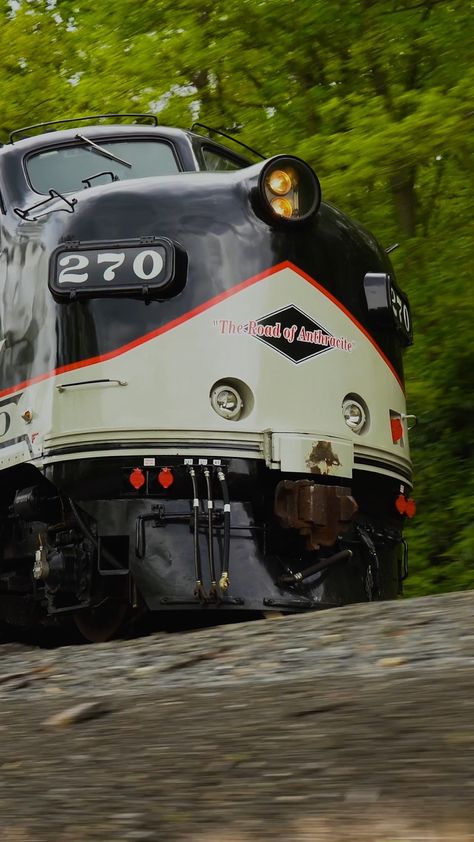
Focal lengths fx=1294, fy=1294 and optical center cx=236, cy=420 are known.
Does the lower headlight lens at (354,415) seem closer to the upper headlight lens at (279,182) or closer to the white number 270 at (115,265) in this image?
the upper headlight lens at (279,182)

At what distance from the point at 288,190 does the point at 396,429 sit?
171 cm

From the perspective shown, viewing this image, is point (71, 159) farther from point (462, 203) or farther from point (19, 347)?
point (462, 203)

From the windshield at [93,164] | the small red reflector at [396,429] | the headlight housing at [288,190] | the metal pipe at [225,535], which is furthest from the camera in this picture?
the windshield at [93,164]

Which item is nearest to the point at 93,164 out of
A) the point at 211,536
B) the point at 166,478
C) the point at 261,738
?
the point at 166,478

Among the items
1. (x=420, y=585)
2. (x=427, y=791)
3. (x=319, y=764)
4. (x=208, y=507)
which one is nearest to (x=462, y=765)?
(x=427, y=791)

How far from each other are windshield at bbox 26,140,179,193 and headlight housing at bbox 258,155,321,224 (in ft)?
3.94

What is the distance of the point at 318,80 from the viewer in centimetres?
1355

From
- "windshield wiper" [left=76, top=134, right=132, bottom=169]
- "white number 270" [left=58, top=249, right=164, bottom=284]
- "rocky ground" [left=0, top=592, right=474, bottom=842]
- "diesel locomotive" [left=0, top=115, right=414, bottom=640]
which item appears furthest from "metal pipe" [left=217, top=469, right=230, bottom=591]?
"windshield wiper" [left=76, top=134, right=132, bottom=169]

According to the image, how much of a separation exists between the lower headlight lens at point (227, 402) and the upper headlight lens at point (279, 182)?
1.25 meters

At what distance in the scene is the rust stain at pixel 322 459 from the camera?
7473 millimetres

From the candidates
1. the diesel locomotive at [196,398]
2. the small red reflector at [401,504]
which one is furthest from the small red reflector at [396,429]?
the small red reflector at [401,504]

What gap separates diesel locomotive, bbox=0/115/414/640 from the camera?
7238 mm

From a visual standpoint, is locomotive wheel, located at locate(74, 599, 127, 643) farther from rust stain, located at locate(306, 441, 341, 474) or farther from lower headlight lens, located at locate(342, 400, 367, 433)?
lower headlight lens, located at locate(342, 400, 367, 433)

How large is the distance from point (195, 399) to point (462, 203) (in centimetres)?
625
